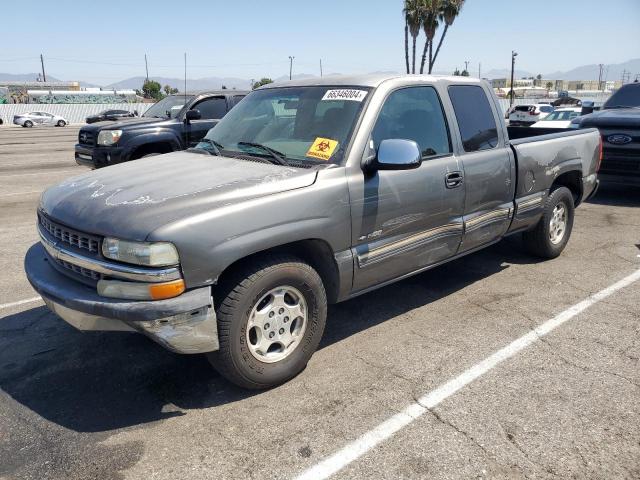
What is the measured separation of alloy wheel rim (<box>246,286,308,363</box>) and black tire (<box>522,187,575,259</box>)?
3.27 meters

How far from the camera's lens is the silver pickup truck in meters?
2.79

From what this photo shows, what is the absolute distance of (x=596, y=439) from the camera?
2793mm

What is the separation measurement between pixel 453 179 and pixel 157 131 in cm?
672

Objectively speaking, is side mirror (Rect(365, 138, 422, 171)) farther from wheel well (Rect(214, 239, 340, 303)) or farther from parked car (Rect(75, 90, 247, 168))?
parked car (Rect(75, 90, 247, 168))

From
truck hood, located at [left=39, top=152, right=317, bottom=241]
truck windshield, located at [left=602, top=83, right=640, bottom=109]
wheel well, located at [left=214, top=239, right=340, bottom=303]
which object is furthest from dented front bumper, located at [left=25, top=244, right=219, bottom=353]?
truck windshield, located at [left=602, top=83, right=640, bottom=109]

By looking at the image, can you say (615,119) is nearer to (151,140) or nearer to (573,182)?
(573,182)

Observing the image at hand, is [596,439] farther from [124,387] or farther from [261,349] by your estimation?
[124,387]

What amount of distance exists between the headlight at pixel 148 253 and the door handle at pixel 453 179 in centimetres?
224

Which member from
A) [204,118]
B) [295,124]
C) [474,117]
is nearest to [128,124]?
[204,118]

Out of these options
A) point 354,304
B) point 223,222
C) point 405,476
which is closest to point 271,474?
point 405,476

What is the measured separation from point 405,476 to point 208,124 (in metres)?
8.49

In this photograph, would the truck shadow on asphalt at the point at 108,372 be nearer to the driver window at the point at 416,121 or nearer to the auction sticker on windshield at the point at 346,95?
the driver window at the point at 416,121

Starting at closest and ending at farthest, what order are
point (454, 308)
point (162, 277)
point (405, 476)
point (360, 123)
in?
point (405, 476) < point (162, 277) < point (360, 123) < point (454, 308)

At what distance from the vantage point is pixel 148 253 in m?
2.71
